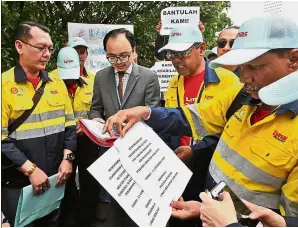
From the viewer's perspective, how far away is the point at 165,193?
62.7 inches

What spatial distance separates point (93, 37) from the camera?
16.6 feet

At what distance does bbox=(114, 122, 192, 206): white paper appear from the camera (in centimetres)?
156

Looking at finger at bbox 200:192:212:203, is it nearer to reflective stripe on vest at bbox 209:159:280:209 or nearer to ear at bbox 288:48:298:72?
reflective stripe on vest at bbox 209:159:280:209

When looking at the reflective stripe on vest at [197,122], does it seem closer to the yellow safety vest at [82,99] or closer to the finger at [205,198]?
the finger at [205,198]

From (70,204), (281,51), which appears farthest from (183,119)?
(70,204)

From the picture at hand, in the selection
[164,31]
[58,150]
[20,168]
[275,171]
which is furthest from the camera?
[164,31]

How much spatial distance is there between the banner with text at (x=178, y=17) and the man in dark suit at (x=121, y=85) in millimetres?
1375

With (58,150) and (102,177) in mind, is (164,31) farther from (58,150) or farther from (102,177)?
(102,177)

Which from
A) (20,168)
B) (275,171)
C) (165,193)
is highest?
(275,171)

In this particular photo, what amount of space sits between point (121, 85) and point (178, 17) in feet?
5.51

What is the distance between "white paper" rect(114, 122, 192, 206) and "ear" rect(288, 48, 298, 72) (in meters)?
0.65

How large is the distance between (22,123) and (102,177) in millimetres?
1339

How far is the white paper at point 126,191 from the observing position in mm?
1430

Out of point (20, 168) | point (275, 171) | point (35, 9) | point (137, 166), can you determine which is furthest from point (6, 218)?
point (35, 9)
